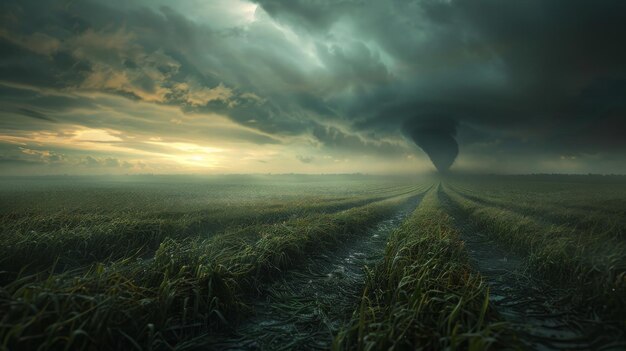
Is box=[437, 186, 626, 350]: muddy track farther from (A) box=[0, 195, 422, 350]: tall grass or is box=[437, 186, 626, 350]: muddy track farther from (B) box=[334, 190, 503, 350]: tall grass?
(A) box=[0, 195, 422, 350]: tall grass

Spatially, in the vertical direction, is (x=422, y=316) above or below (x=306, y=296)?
above

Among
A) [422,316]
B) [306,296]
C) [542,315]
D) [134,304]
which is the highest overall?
[134,304]

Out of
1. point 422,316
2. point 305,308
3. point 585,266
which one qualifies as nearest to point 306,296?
point 305,308

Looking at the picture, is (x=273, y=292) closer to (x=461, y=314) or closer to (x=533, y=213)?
(x=461, y=314)

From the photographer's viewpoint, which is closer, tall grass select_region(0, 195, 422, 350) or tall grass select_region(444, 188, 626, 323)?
tall grass select_region(0, 195, 422, 350)

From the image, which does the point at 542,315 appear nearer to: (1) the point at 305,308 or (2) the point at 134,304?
(1) the point at 305,308

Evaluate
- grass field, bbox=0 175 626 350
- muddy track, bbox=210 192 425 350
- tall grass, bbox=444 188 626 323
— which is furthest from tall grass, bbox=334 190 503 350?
tall grass, bbox=444 188 626 323

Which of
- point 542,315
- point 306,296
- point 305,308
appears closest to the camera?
point 542,315
